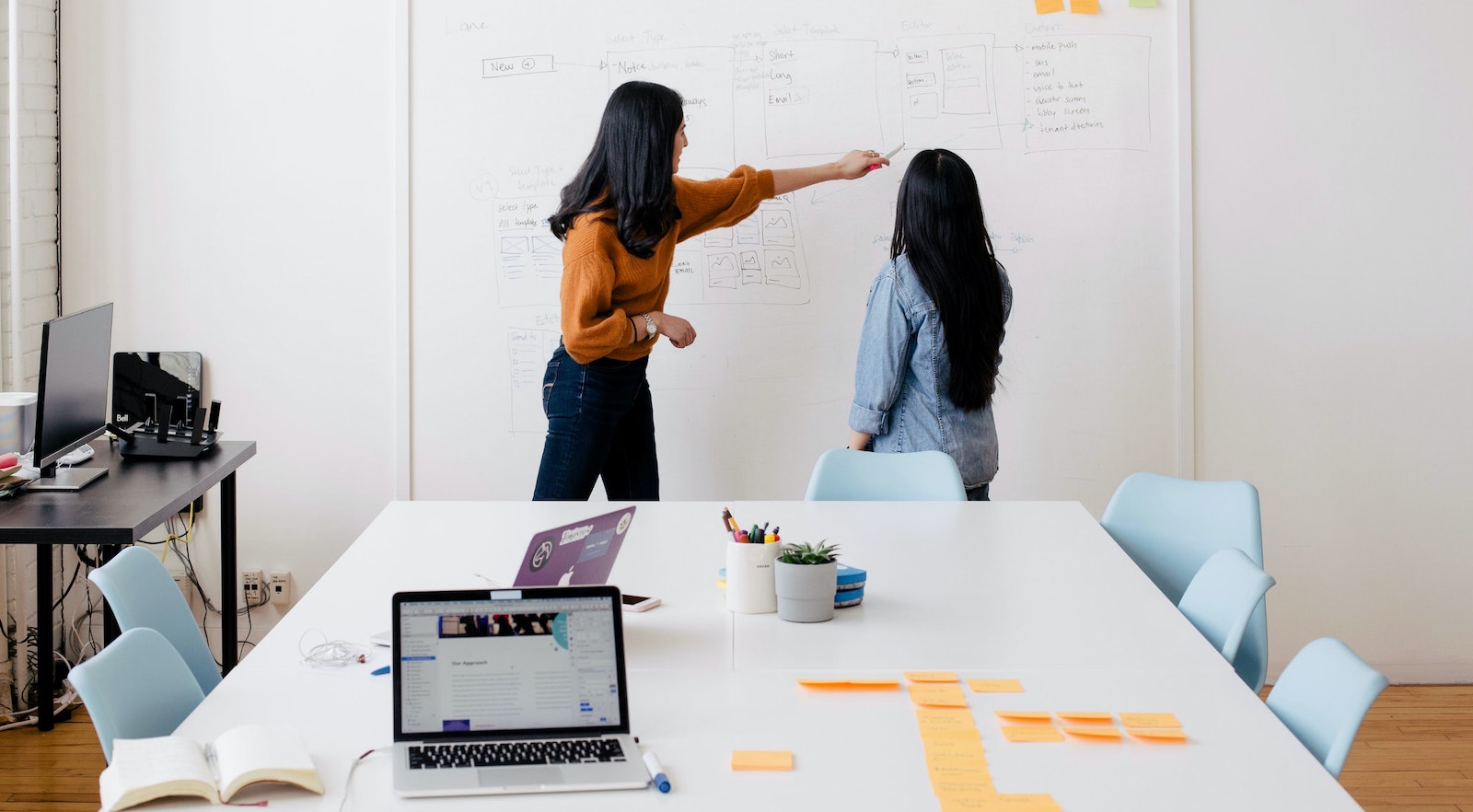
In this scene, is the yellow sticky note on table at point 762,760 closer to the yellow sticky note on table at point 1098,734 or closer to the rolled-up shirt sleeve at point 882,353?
the yellow sticky note on table at point 1098,734

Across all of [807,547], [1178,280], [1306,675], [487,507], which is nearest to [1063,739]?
[1306,675]

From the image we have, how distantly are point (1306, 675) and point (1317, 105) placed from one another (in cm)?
251

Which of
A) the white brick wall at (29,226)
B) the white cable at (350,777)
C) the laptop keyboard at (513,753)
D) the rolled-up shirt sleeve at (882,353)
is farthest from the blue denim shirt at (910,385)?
the white brick wall at (29,226)

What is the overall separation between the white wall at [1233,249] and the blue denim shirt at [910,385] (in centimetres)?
103

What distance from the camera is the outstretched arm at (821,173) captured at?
11.8ft

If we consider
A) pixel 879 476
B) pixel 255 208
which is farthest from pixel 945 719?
pixel 255 208

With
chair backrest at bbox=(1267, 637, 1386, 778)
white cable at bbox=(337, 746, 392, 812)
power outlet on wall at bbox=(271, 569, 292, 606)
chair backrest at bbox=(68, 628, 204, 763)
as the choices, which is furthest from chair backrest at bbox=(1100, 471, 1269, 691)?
power outlet on wall at bbox=(271, 569, 292, 606)

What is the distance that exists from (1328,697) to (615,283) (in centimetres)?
197

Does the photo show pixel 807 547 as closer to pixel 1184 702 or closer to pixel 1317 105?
pixel 1184 702

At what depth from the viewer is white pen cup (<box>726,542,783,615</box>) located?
2082 millimetres

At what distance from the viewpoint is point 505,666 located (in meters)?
1.63

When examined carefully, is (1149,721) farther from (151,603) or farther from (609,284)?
(609,284)

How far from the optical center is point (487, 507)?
110 inches

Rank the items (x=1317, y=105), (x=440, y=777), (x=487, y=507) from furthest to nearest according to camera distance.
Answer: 1. (x=1317, y=105)
2. (x=487, y=507)
3. (x=440, y=777)
